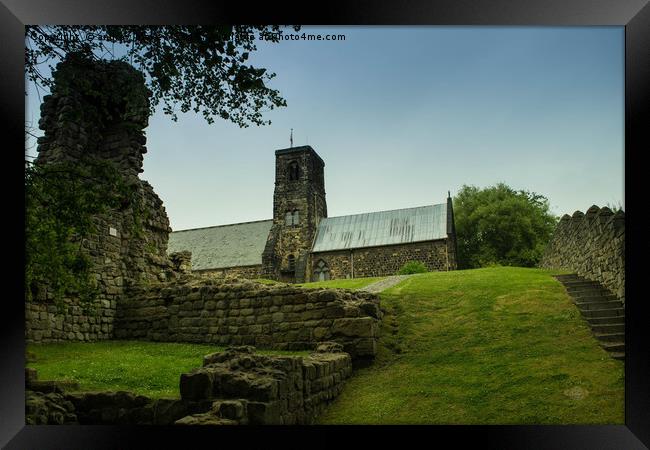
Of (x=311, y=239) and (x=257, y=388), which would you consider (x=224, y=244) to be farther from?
(x=257, y=388)

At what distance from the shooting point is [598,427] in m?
6.89

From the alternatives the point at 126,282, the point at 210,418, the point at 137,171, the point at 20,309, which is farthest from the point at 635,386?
the point at 137,171

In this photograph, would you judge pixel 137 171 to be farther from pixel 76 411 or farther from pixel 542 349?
pixel 542 349

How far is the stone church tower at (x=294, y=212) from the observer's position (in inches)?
1582

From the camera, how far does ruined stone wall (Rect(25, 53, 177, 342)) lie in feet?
32.9

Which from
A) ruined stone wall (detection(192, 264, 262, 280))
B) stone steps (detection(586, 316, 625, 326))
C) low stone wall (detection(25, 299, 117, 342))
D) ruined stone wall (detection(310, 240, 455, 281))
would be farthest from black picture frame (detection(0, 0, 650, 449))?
ruined stone wall (detection(192, 264, 262, 280))

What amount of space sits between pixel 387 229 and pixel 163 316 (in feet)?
86.3

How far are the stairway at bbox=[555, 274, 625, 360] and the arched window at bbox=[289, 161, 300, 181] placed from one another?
32.4 metres

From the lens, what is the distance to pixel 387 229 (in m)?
37.0

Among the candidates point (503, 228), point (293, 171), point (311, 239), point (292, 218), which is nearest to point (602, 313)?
point (503, 228)

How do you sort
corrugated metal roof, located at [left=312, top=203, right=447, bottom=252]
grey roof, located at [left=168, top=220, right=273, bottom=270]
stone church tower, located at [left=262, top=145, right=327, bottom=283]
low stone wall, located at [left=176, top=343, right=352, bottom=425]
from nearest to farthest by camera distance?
low stone wall, located at [left=176, top=343, right=352, bottom=425], corrugated metal roof, located at [left=312, top=203, right=447, bottom=252], grey roof, located at [left=168, top=220, right=273, bottom=270], stone church tower, located at [left=262, top=145, right=327, bottom=283]

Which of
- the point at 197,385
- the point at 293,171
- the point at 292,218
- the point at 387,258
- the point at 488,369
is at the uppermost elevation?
the point at 293,171

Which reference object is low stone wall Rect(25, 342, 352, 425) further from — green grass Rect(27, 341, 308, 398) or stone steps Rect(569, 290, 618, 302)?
stone steps Rect(569, 290, 618, 302)
